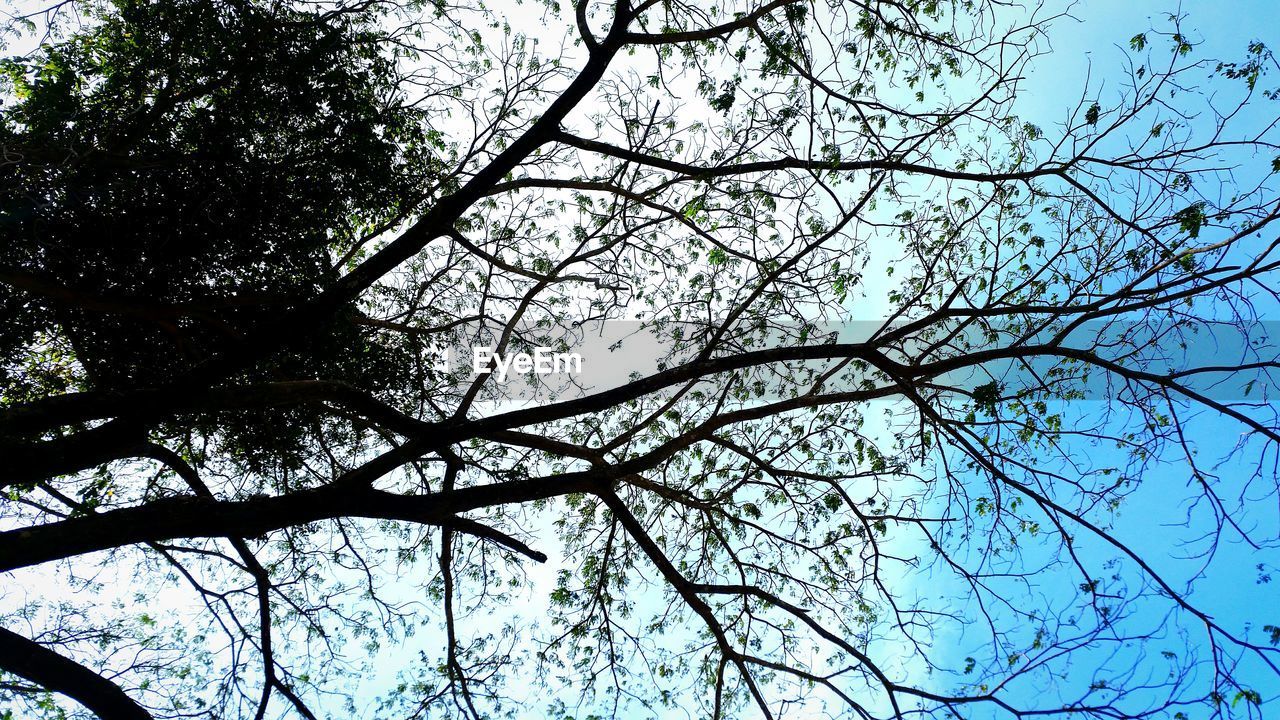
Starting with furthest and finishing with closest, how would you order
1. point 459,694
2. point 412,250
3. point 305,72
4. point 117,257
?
point 459,694 → point 412,250 → point 305,72 → point 117,257

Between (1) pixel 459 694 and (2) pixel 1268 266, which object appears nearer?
(2) pixel 1268 266

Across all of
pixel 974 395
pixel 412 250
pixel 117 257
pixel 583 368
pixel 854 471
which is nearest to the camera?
pixel 117 257

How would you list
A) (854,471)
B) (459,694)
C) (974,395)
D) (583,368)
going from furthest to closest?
(583,368), (854,471), (459,694), (974,395)

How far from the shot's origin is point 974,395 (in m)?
5.50

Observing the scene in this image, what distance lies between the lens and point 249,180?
4973mm

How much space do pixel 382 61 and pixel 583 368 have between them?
11.7 feet

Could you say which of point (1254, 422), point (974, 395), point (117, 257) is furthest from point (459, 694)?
point (1254, 422)

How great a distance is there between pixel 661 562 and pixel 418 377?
9.18 ft

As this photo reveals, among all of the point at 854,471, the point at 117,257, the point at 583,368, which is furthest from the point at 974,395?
the point at 117,257

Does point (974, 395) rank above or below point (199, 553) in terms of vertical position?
above

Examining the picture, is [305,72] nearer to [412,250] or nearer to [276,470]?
[412,250]

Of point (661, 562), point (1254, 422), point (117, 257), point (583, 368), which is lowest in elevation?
point (661, 562)

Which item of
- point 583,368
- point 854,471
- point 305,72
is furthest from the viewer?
point 583,368

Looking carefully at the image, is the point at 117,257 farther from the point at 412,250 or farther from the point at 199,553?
the point at 199,553
